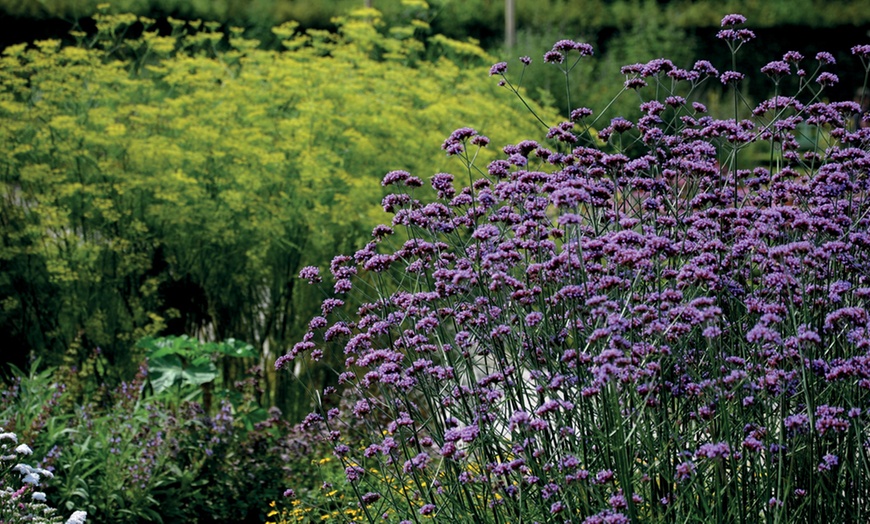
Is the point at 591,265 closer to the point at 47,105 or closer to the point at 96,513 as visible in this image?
the point at 96,513

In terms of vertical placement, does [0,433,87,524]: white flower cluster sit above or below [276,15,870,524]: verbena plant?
below

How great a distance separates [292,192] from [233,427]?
1.56m

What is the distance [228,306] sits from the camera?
18.9ft

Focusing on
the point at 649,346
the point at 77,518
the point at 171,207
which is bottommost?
the point at 77,518

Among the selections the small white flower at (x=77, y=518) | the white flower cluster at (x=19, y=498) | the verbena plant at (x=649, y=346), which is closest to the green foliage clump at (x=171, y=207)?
the white flower cluster at (x=19, y=498)

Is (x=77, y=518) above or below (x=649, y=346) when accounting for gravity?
below

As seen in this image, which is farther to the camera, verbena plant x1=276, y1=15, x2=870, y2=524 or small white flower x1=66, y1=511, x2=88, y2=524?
small white flower x1=66, y1=511, x2=88, y2=524

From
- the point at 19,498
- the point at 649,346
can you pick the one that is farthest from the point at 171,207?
the point at 649,346

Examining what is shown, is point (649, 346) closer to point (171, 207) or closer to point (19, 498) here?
point (19, 498)

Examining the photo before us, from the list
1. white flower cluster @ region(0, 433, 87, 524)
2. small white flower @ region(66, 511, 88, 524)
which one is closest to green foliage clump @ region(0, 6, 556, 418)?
white flower cluster @ region(0, 433, 87, 524)

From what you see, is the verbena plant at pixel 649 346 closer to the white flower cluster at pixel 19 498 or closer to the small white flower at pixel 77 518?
the small white flower at pixel 77 518

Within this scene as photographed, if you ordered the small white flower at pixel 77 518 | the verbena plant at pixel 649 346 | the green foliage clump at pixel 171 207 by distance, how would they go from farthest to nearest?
the green foliage clump at pixel 171 207, the small white flower at pixel 77 518, the verbena plant at pixel 649 346

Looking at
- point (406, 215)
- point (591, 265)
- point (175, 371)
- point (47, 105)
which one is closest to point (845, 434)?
point (591, 265)

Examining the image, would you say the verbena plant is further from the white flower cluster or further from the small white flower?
the white flower cluster
